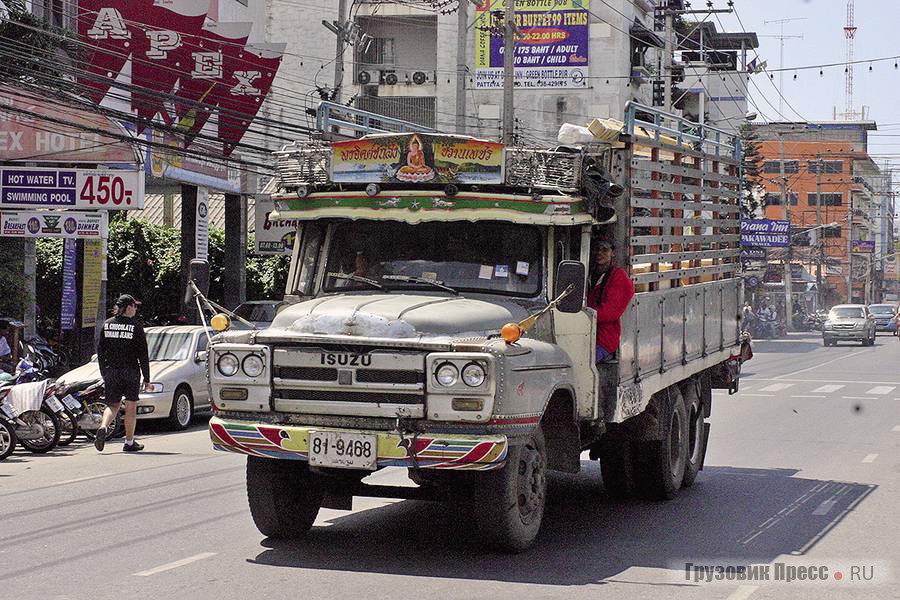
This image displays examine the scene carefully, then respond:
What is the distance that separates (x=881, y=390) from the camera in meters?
28.9

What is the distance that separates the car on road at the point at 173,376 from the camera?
1856cm

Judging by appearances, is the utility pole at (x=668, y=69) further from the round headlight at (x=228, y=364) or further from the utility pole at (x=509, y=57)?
the round headlight at (x=228, y=364)

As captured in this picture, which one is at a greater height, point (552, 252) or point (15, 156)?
point (15, 156)

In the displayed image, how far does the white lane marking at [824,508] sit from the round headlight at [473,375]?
169 inches

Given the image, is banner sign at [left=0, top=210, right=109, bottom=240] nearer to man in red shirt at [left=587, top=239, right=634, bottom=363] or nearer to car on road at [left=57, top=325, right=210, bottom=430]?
car on road at [left=57, top=325, right=210, bottom=430]

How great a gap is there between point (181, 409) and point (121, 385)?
3484 millimetres

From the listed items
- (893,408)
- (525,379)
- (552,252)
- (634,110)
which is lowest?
(893,408)

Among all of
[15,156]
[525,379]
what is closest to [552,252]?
[525,379]

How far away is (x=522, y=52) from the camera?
191 ft

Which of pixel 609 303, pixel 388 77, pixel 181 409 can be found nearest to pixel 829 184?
pixel 388 77

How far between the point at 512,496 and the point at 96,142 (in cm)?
1949

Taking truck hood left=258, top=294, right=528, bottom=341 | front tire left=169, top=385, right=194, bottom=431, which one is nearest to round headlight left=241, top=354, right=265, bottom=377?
truck hood left=258, top=294, right=528, bottom=341

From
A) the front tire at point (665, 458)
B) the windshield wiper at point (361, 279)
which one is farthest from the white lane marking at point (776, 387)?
the windshield wiper at point (361, 279)

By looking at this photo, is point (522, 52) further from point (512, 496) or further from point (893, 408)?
point (512, 496)
